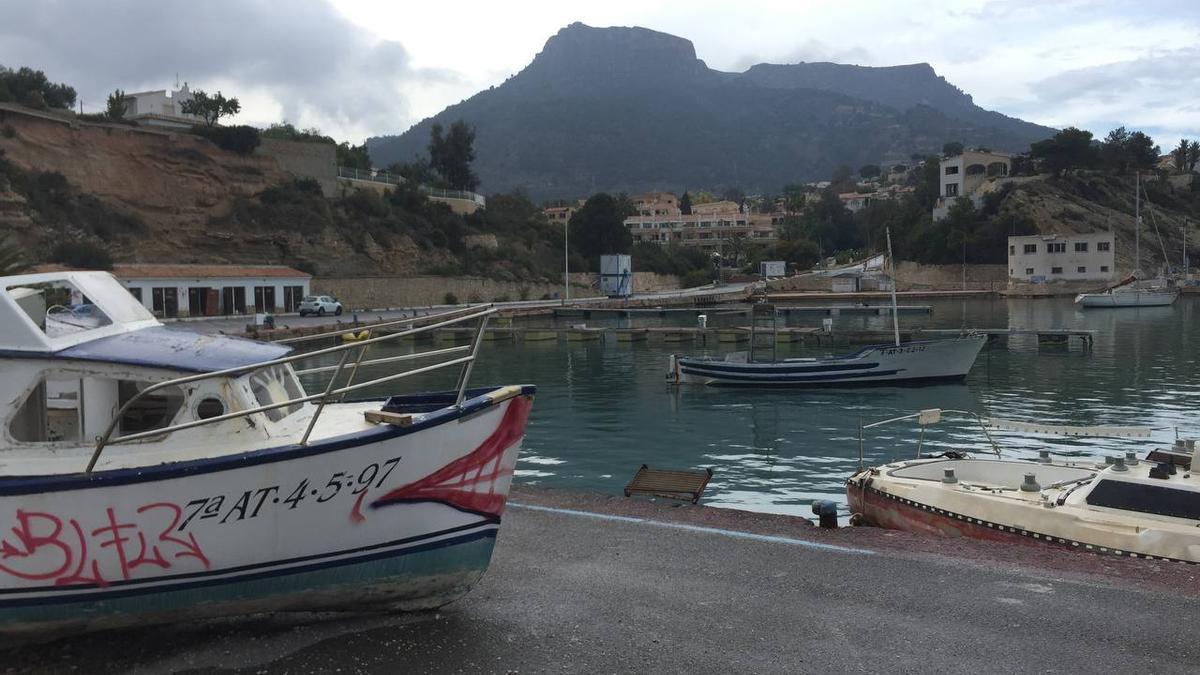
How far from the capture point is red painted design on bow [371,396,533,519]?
22.0ft

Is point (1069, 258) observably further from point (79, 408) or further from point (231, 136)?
point (79, 408)

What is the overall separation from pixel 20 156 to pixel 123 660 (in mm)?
68730

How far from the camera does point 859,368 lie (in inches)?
1342

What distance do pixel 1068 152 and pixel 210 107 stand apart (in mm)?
109728

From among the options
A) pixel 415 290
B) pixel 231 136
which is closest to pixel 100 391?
pixel 415 290

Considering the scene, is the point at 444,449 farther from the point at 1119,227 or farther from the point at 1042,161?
the point at 1042,161

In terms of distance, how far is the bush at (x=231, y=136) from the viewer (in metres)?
74.4

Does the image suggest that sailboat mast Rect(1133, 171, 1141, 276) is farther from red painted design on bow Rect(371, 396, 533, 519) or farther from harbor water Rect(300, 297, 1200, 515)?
red painted design on bow Rect(371, 396, 533, 519)

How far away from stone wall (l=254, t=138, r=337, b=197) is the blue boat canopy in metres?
74.9

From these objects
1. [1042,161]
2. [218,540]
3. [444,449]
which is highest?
[1042,161]

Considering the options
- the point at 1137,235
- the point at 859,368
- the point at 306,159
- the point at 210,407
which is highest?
the point at 306,159

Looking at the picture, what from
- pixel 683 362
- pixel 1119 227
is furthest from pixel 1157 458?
pixel 1119 227

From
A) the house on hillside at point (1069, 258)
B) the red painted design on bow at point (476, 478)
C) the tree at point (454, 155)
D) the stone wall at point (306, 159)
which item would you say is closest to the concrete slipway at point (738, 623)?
the red painted design on bow at point (476, 478)

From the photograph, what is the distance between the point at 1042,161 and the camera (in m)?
130
